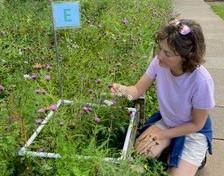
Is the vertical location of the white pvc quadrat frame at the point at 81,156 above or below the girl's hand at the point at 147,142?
above

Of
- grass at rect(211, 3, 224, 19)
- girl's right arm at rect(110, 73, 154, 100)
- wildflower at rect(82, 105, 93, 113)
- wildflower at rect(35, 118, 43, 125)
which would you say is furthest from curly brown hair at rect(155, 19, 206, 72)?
grass at rect(211, 3, 224, 19)

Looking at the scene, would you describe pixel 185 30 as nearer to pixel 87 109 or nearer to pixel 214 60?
pixel 87 109

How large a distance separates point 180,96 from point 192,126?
0.72ft

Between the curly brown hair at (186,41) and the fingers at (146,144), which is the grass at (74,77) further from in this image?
the curly brown hair at (186,41)

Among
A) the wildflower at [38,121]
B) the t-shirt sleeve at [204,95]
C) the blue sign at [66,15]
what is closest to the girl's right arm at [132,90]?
the t-shirt sleeve at [204,95]

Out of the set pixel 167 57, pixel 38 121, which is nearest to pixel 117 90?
pixel 167 57

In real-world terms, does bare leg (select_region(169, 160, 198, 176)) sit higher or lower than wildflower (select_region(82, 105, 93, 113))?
lower

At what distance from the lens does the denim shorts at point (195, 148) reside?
331 cm

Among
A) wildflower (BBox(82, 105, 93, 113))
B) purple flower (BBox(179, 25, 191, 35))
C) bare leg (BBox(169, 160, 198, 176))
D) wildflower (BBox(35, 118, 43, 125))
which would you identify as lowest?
bare leg (BBox(169, 160, 198, 176))

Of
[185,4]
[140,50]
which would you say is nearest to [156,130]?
[140,50]

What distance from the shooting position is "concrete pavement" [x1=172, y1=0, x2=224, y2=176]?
3.80 meters

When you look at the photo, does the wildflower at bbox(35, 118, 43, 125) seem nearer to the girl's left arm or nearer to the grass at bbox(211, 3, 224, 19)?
the girl's left arm

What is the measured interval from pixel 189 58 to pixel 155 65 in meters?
0.43

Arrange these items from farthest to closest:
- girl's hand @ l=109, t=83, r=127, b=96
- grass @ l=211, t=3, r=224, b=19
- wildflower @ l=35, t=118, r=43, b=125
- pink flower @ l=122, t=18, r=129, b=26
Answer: grass @ l=211, t=3, r=224, b=19 < pink flower @ l=122, t=18, r=129, b=26 < girl's hand @ l=109, t=83, r=127, b=96 < wildflower @ l=35, t=118, r=43, b=125
